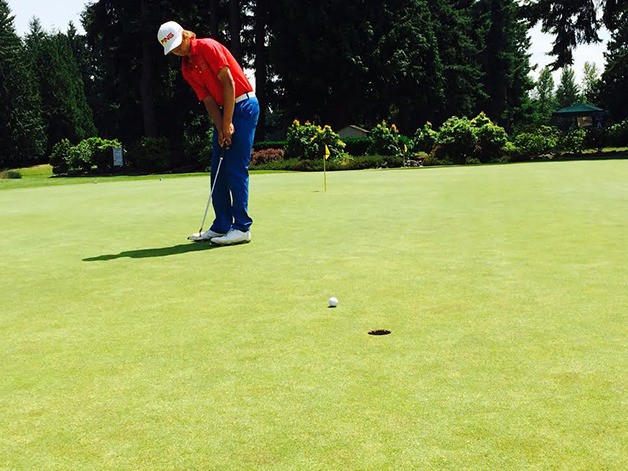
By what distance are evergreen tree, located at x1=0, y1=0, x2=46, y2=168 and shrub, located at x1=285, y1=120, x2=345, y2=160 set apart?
35.2 metres

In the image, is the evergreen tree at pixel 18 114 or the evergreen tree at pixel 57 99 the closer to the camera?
the evergreen tree at pixel 18 114

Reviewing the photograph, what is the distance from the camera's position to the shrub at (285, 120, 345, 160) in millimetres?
36656

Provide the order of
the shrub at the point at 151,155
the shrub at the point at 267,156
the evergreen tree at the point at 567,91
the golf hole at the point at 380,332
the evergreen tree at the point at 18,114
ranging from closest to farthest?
the golf hole at the point at 380,332
the shrub at the point at 267,156
the shrub at the point at 151,155
the evergreen tree at the point at 18,114
the evergreen tree at the point at 567,91

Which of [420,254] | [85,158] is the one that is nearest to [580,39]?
[85,158]

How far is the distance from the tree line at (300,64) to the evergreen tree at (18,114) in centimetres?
12

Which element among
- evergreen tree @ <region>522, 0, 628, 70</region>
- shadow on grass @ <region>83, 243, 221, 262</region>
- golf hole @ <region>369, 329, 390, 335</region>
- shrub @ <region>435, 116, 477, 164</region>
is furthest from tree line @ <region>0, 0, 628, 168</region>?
golf hole @ <region>369, 329, 390, 335</region>

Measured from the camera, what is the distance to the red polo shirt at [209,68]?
8109mm

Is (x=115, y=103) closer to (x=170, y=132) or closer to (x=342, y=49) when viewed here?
(x=170, y=132)

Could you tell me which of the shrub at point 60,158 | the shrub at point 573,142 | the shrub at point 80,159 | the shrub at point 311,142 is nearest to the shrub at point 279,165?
the shrub at point 311,142

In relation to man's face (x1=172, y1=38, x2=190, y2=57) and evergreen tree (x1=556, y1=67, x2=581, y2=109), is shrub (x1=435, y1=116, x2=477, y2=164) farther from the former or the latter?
evergreen tree (x1=556, y1=67, x2=581, y2=109)

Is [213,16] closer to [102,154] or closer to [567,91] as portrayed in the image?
[102,154]

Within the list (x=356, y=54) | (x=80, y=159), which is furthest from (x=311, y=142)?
(x=80, y=159)

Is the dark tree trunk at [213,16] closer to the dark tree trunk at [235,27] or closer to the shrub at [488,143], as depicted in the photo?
the dark tree trunk at [235,27]

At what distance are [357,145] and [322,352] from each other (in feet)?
116
